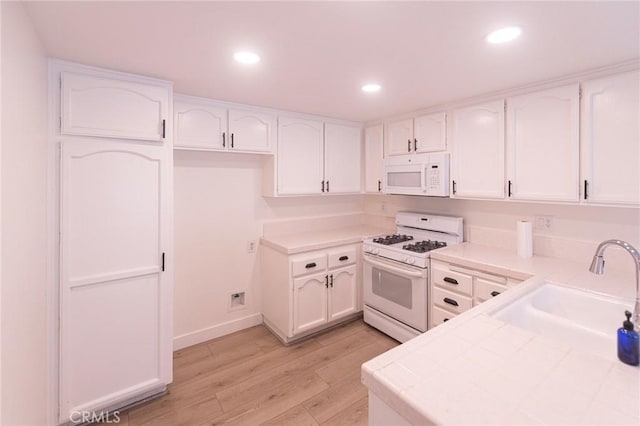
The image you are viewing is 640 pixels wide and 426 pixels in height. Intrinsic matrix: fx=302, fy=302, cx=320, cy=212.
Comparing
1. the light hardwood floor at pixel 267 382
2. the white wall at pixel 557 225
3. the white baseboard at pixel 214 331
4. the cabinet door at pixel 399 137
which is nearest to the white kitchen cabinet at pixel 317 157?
the cabinet door at pixel 399 137

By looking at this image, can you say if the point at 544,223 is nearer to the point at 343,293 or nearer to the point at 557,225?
the point at 557,225

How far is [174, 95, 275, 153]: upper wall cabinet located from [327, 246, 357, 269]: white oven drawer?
3.92 feet

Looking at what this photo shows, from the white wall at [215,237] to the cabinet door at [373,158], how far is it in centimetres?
106

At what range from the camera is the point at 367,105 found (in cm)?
282

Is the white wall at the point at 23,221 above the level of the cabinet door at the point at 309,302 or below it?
above

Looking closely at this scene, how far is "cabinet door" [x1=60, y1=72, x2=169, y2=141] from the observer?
1784 millimetres

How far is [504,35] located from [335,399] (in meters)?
2.42

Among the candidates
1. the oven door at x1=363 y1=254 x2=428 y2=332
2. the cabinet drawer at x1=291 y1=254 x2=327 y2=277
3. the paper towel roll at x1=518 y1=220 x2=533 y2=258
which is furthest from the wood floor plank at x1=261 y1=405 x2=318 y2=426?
the paper towel roll at x1=518 y1=220 x2=533 y2=258

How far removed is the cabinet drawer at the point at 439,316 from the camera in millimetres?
2424

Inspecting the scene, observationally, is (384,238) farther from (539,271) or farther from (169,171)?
(169,171)

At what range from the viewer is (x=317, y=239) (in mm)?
3066

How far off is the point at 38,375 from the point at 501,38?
9.68 feet

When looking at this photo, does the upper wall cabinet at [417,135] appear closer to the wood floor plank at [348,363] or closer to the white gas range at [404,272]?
the white gas range at [404,272]

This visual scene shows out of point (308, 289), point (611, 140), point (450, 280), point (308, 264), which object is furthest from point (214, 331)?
point (611, 140)
